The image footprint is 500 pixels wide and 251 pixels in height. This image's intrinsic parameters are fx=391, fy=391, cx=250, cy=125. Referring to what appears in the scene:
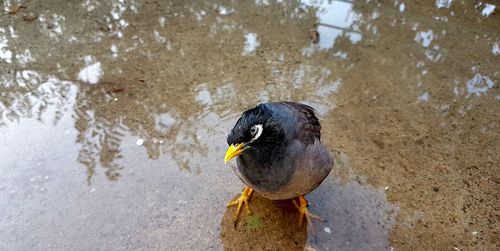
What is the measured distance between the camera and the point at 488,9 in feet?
18.3

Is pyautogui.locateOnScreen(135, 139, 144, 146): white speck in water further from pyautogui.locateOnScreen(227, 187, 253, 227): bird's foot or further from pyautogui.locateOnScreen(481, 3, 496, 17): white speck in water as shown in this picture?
pyautogui.locateOnScreen(481, 3, 496, 17): white speck in water

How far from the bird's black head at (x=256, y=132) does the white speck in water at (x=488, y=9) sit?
4491mm

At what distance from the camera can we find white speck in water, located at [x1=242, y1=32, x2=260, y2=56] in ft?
15.4

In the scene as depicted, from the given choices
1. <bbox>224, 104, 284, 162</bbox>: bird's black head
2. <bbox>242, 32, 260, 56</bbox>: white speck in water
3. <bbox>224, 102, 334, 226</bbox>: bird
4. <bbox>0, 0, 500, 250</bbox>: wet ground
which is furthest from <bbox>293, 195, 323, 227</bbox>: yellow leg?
→ <bbox>242, 32, 260, 56</bbox>: white speck in water

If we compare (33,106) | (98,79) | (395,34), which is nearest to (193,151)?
(98,79)

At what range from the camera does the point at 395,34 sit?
16.6 feet

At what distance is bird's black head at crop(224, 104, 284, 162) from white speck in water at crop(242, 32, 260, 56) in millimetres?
2202

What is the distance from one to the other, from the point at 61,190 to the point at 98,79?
1.44m

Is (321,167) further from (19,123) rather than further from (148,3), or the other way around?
(148,3)

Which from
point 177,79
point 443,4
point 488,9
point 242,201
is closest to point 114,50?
point 177,79

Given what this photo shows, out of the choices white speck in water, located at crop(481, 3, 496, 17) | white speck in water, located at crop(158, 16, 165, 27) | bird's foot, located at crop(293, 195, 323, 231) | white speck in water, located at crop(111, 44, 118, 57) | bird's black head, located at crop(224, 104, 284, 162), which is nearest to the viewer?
bird's black head, located at crop(224, 104, 284, 162)

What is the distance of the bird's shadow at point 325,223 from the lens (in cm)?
297

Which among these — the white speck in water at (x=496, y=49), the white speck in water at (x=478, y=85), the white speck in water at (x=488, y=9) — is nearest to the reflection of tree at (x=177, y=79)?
the white speck in water at (x=478, y=85)

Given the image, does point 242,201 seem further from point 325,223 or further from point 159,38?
point 159,38
